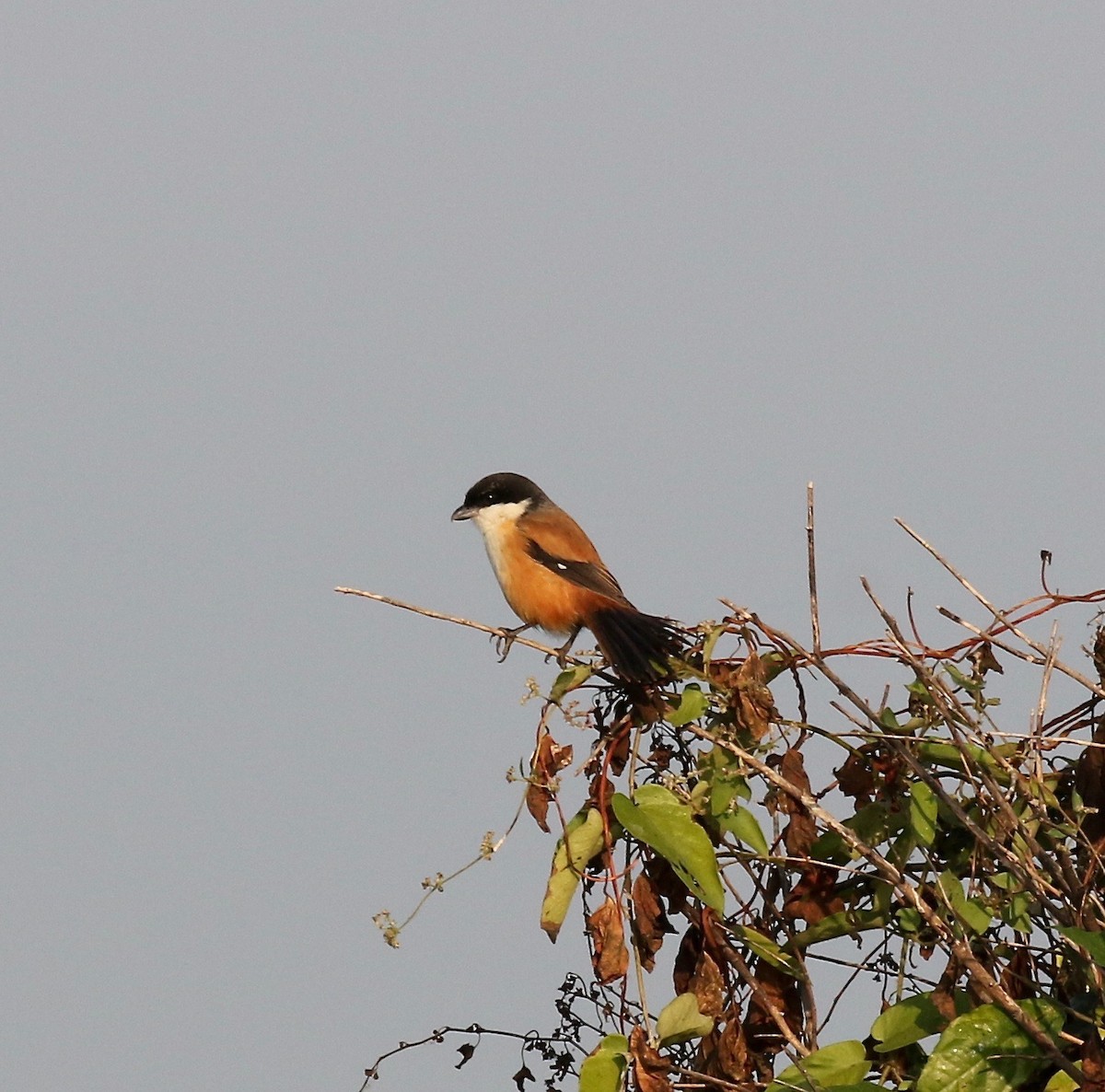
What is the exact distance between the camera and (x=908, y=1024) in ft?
8.22

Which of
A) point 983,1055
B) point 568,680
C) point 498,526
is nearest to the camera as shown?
point 983,1055

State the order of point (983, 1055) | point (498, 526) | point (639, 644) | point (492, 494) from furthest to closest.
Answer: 1. point (492, 494)
2. point (498, 526)
3. point (639, 644)
4. point (983, 1055)

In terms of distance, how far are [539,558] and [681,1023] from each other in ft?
9.21

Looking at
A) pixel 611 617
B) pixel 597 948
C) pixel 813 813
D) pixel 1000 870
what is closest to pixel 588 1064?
pixel 597 948

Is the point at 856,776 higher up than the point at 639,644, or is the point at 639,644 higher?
the point at 639,644

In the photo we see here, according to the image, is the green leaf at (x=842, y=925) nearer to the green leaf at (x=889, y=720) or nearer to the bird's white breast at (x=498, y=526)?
the green leaf at (x=889, y=720)

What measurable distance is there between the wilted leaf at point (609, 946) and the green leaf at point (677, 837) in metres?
0.13

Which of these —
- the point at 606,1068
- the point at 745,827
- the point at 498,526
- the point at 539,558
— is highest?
the point at 498,526

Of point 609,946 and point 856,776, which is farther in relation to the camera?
point 856,776

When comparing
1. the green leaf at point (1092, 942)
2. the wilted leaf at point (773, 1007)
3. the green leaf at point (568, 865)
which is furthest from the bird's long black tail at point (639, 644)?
the green leaf at point (1092, 942)

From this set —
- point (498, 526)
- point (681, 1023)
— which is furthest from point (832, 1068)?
point (498, 526)

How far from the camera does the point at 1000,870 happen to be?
258cm

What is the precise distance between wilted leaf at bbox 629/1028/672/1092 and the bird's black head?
3279mm

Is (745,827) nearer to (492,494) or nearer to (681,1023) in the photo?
(681,1023)
